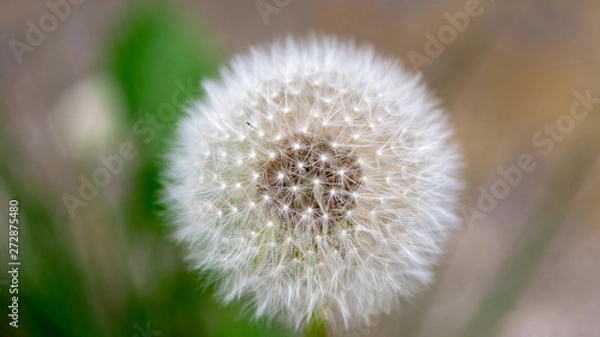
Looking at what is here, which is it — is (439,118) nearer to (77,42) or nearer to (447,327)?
(447,327)

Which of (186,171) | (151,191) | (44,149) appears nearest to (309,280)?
(186,171)

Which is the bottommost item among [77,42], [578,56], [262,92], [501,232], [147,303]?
[147,303]

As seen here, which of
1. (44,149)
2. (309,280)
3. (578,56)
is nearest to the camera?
(309,280)
